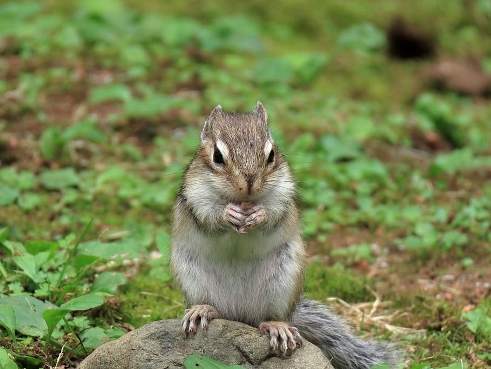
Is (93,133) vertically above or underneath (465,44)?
underneath

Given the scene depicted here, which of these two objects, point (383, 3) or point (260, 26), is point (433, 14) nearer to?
point (383, 3)

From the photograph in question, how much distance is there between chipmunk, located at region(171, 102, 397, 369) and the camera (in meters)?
3.85

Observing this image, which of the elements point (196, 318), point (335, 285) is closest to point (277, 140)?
point (335, 285)

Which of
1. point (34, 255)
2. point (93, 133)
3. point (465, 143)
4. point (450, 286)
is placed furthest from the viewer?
point (465, 143)

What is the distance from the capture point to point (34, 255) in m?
4.68

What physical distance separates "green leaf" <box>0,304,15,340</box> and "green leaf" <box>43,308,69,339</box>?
0.15 m

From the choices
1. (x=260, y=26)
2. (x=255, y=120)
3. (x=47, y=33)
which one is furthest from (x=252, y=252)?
(x=260, y=26)

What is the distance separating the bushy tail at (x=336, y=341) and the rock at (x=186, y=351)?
456 mm

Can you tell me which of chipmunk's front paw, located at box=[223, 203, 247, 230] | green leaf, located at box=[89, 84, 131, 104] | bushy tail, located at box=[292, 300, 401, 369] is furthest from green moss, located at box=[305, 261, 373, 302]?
green leaf, located at box=[89, 84, 131, 104]

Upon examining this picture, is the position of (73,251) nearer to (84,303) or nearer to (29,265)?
(29,265)

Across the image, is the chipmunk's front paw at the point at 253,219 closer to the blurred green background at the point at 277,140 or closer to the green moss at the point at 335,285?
the blurred green background at the point at 277,140

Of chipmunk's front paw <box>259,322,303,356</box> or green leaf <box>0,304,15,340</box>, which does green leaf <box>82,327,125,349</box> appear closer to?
green leaf <box>0,304,15,340</box>

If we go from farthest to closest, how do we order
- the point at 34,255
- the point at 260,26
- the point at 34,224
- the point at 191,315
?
the point at 260,26 < the point at 34,224 < the point at 34,255 < the point at 191,315

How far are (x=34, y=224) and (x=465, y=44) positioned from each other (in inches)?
240
